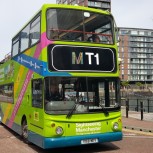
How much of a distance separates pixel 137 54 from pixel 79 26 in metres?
130

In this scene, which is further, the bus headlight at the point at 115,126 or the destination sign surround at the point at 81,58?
the bus headlight at the point at 115,126

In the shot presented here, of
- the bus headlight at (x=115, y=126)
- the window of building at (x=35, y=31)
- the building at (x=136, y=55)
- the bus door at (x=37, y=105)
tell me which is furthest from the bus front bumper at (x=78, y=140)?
the building at (x=136, y=55)

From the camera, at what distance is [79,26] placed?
33.0 ft

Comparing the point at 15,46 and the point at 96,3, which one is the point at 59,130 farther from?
the point at 96,3

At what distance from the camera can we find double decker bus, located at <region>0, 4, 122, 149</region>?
9328mm

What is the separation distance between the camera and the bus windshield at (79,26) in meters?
9.69

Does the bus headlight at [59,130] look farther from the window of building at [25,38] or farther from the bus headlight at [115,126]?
the window of building at [25,38]

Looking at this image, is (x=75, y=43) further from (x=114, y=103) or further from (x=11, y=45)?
(x=11, y=45)

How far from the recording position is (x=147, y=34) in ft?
461

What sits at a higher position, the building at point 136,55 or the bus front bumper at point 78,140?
the building at point 136,55

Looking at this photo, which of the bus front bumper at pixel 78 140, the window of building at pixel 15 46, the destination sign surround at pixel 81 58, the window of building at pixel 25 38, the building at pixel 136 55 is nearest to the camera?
the bus front bumper at pixel 78 140

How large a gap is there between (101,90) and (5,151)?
3.50 metres

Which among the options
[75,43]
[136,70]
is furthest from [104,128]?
[136,70]

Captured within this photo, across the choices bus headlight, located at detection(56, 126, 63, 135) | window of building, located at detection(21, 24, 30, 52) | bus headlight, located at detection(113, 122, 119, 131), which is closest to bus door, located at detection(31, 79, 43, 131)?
bus headlight, located at detection(56, 126, 63, 135)
